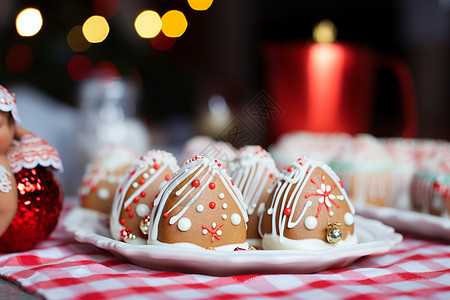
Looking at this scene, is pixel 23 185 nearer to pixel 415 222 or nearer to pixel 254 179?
pixel 254 179

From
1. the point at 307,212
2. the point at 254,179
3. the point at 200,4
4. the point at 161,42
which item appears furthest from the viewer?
the point at 200,4

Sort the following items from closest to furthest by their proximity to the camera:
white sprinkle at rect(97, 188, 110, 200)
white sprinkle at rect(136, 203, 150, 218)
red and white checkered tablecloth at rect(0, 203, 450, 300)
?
red and white checkered tablecloth at rect(0, 203, 450, 300) → white sprinkle at rect(136, 203, 150, 218) → white sprinkle at rect(97, 188, 110, 200)

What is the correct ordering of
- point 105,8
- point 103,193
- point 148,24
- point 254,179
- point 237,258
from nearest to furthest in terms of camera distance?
point 237,258 < point 254,179 < point 103,193 < point 105,8 < point 148,24

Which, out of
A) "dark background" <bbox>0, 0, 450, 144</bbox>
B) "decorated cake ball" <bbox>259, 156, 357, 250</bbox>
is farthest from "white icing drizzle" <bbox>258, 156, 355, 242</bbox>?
"dark background" <bbox>0, 0, 450, 144</bbox>

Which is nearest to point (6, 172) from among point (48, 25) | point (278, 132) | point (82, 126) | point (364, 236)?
point (364, 236)

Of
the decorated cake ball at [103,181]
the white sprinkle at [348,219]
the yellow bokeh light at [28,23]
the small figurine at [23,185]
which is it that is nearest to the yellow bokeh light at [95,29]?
the yellow bokeh light at [28,23]

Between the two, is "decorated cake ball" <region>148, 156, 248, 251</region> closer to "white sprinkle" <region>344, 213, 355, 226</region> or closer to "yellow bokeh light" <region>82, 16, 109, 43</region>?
"white sprinkle" <region>344, 213, 355, 226</region>

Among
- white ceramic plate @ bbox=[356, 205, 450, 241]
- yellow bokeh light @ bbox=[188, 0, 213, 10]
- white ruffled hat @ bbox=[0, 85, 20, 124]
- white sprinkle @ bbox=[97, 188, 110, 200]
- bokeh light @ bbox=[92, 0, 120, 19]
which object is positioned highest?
yellow bokeh light @ bbox=[188, 0, 213, 10]

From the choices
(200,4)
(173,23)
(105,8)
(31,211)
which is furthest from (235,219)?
(200,4)
